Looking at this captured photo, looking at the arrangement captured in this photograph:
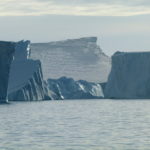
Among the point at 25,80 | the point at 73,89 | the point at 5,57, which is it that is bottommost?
the point at 73,89

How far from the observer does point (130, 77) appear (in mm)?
140125

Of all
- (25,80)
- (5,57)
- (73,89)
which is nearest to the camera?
(5,57)

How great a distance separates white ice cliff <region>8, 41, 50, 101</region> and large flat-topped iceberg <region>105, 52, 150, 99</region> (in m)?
12.5

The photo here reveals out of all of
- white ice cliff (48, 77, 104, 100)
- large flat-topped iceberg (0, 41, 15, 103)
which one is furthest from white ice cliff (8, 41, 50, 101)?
large flat-topped iceberg (0, 41, 15, 103)

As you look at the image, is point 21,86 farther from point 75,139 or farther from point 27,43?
point 75,139

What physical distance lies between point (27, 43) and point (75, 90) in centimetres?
1310

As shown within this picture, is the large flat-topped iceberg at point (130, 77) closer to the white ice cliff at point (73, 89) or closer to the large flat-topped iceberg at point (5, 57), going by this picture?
the white ice cliff at point (73, 89)

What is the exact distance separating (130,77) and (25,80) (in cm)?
1865

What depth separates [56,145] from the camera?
3959cm

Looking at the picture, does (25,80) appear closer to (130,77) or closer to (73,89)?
(130,77)

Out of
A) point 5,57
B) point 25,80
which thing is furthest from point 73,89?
point 5,57

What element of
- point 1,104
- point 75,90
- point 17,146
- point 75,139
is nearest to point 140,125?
point 75,139

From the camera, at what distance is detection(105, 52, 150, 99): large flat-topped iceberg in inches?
5394

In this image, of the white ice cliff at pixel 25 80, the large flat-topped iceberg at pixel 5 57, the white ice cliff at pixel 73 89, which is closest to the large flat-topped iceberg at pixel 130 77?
the white ice cliff at pixel 73 89
